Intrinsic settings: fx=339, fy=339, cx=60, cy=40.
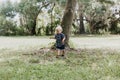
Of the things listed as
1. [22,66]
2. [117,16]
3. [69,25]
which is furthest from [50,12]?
[22,66]

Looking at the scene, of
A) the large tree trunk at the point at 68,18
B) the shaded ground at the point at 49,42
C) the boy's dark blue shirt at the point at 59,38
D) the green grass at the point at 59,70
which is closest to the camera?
the green grass at the point at 59,70

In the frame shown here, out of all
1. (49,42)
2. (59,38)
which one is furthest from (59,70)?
(49,42)

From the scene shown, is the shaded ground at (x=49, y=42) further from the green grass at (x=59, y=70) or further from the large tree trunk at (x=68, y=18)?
the green grass at (x=59, y=70)

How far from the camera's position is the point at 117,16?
106ft

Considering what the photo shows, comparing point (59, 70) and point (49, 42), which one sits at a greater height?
point (59, 70)

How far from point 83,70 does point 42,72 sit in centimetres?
96

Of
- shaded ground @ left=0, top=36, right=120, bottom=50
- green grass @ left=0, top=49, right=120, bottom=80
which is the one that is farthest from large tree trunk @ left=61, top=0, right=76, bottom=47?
green grass @ left=0, top=49, right=120, bottom=80

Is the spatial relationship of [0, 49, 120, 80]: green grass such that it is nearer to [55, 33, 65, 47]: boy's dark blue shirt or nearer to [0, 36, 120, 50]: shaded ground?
[55, 33, 65, 47]: boy's dark blue shirt

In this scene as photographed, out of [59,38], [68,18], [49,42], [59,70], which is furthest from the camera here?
[49,42]

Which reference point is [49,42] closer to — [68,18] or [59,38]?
[68,18]

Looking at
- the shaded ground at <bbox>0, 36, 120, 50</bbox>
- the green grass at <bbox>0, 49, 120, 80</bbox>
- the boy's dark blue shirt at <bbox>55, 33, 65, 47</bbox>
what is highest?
the boy's dark blue shirt at <bbox>55, 33, 65, 47</bbox>

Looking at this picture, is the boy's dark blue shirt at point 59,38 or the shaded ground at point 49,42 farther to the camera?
the shaded ground at point 49,42

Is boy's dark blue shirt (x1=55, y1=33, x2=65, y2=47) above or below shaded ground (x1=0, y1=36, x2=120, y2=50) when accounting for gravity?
above

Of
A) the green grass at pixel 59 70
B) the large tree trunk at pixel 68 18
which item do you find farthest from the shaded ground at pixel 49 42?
the green grass at pixel 59 70
